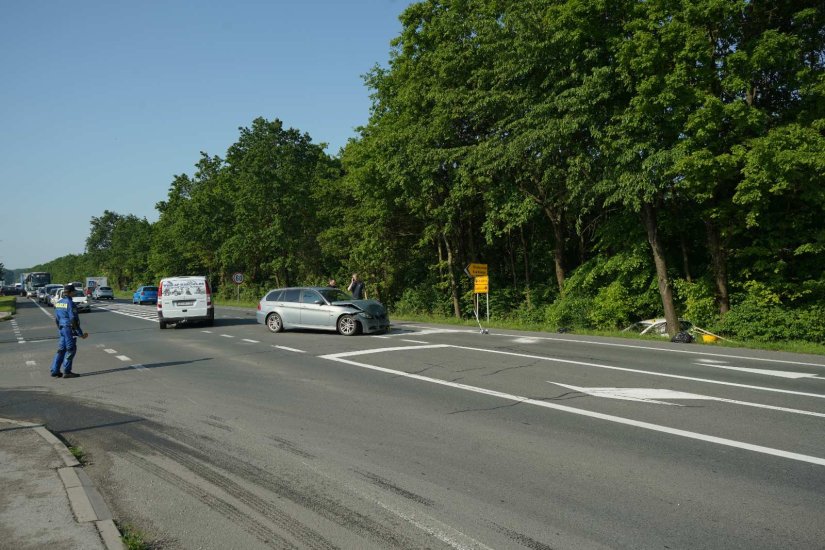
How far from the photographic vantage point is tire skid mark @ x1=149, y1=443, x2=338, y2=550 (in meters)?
3.98

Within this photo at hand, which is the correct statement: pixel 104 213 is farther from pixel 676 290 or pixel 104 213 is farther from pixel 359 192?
pixel 676 290

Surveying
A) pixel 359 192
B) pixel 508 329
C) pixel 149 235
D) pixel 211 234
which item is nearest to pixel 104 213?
pixel 149 235

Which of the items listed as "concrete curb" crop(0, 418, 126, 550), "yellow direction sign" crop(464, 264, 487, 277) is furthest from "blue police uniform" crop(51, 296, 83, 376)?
"yellow direction sign" crop(464, 264, 487, 277)

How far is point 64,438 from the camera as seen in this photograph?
22.3ft

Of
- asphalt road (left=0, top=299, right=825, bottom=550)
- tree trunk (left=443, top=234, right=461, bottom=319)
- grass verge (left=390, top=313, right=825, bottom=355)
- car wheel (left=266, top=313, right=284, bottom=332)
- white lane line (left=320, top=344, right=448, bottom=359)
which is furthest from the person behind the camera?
tree trunk (left=443, top=234, right=461, bottom=319)

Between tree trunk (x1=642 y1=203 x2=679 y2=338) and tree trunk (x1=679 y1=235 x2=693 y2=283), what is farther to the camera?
tree trunk (x1=679 y1=235 x2=693 y2=283)

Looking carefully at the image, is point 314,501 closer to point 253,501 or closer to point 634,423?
point 253,501

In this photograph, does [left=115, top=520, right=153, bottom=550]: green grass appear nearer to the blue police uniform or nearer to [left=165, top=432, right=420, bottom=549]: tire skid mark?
[left=165, top=432, right=420, bottom=549]: tire skid mark

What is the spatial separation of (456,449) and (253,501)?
2.15 metres

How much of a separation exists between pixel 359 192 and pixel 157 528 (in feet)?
80.8

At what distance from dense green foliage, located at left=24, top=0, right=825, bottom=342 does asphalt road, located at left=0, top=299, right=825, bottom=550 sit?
5.94 meters

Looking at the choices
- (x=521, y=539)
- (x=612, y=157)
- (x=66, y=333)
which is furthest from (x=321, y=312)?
(x=521, y=539)

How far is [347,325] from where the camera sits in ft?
59.8

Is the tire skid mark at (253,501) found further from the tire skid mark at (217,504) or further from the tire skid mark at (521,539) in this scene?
the tire skid mark at (521,539)
